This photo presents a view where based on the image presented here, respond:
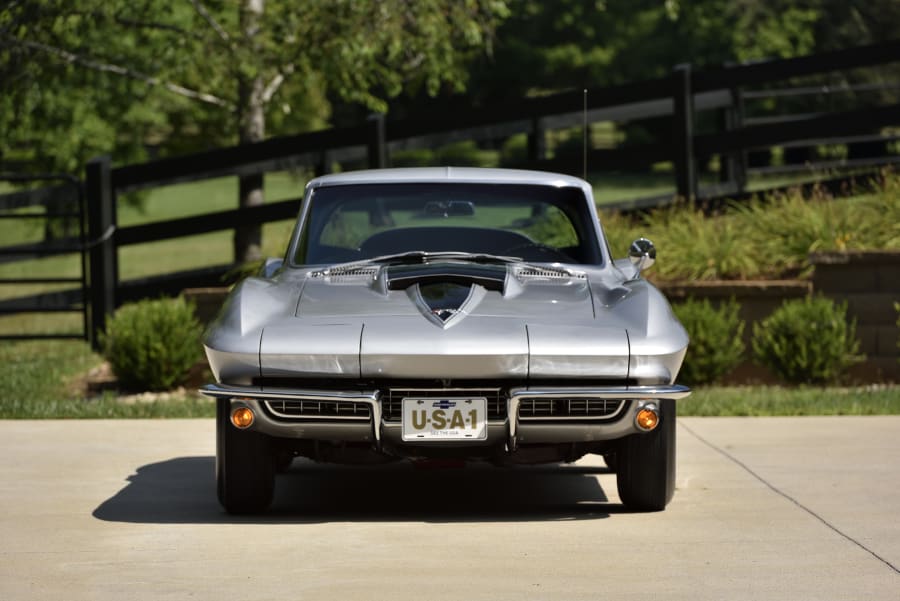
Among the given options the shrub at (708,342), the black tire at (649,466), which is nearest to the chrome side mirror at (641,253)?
the black tire at (649,466)

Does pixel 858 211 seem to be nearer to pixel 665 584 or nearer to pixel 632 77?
pixel 665 584

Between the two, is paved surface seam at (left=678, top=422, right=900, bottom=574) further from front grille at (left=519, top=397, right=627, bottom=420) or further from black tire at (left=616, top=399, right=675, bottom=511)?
front grille at (left=519, top=397, right=627, bottom=420)

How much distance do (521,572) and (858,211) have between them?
788 centimetres

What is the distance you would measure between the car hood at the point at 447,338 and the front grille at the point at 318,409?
0.44ft

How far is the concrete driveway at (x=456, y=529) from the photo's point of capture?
5.31m

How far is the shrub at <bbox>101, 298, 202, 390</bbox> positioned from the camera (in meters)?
11.5

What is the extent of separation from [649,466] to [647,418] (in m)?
0.38

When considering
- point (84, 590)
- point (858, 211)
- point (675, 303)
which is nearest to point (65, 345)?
point (675, 303)

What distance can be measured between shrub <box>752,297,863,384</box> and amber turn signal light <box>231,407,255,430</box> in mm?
5858

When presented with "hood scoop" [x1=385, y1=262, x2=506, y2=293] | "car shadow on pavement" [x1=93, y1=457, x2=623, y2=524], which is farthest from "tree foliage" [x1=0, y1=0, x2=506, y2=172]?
"hood scoop" [x1=385, y1=262, x2=506, y2=293]

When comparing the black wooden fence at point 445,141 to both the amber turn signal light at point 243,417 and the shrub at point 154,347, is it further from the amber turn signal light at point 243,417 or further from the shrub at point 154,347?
the amber turn signal light at point 243,417

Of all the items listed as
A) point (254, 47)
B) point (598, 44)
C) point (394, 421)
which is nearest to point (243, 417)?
point (394, 421)

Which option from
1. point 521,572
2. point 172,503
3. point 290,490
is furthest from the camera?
point 290,490

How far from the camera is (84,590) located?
5.26 m
